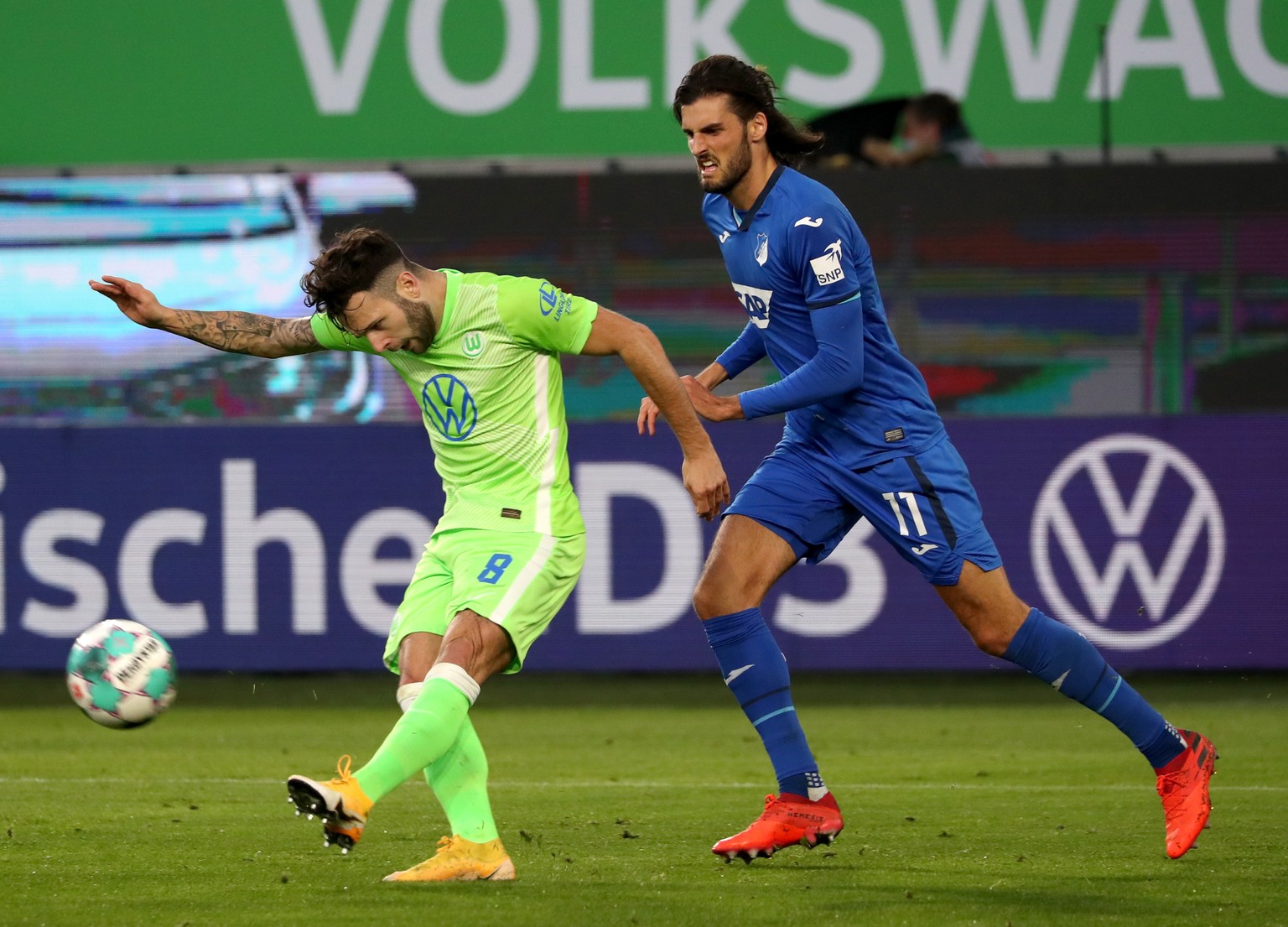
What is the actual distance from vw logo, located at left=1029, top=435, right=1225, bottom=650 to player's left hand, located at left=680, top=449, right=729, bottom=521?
5556 millimetres

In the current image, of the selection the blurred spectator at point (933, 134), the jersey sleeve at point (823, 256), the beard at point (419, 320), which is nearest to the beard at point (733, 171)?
the jersey sleeve at point (823, 256)

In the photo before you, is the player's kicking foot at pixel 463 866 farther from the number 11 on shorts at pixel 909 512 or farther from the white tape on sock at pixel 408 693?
the number 11 on shorts at pixel 909 512

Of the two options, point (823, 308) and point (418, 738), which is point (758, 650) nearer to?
point (823, 308)

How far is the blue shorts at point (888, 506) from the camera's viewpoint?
5348mm

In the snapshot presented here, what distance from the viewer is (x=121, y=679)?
556 centimetres

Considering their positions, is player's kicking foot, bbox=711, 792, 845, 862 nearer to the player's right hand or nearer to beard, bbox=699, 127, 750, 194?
beard, bbox=699, 127, 750, 194

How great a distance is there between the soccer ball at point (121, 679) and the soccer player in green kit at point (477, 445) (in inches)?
35.0

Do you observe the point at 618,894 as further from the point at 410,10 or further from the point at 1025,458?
the point at 410,10

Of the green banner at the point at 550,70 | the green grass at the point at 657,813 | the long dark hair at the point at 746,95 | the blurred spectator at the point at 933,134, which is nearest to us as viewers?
the green grass at the point at 657,813

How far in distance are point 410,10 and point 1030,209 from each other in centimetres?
707

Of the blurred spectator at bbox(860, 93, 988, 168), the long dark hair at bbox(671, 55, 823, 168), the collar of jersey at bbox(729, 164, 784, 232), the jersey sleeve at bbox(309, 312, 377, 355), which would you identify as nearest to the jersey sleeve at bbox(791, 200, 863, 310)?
the collar of jersey at bbox(729, 164, 784, 232)

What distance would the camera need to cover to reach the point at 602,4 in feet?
51.6

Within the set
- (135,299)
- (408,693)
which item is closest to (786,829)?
(408,693)

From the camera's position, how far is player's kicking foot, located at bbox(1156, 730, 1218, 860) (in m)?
5.25
